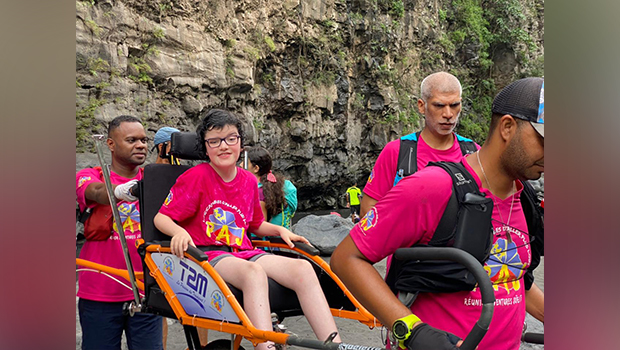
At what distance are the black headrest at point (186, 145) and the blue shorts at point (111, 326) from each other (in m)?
0.96

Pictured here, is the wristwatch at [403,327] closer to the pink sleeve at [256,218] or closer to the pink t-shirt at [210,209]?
the pink t-shirt at [210,209]

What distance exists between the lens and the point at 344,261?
149cm

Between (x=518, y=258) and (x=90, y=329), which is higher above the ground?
(x=518, y=258)

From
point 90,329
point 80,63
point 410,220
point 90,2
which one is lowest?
point 90,329

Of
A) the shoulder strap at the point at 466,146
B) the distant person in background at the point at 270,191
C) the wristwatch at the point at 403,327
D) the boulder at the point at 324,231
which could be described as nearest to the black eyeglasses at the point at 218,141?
the shoulder strap at the point at 466,146

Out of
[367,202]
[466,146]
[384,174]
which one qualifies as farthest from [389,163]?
[466,146]

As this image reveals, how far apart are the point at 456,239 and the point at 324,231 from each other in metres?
8.75

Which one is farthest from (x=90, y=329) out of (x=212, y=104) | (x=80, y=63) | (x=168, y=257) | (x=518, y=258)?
(x=212, y=104)

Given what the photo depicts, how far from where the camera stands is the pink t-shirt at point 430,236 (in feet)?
4.65

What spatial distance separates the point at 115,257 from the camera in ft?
11.4

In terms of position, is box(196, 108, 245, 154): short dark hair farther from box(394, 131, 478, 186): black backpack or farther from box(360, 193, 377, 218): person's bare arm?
box(394, 131, 478, 186): black backpack
